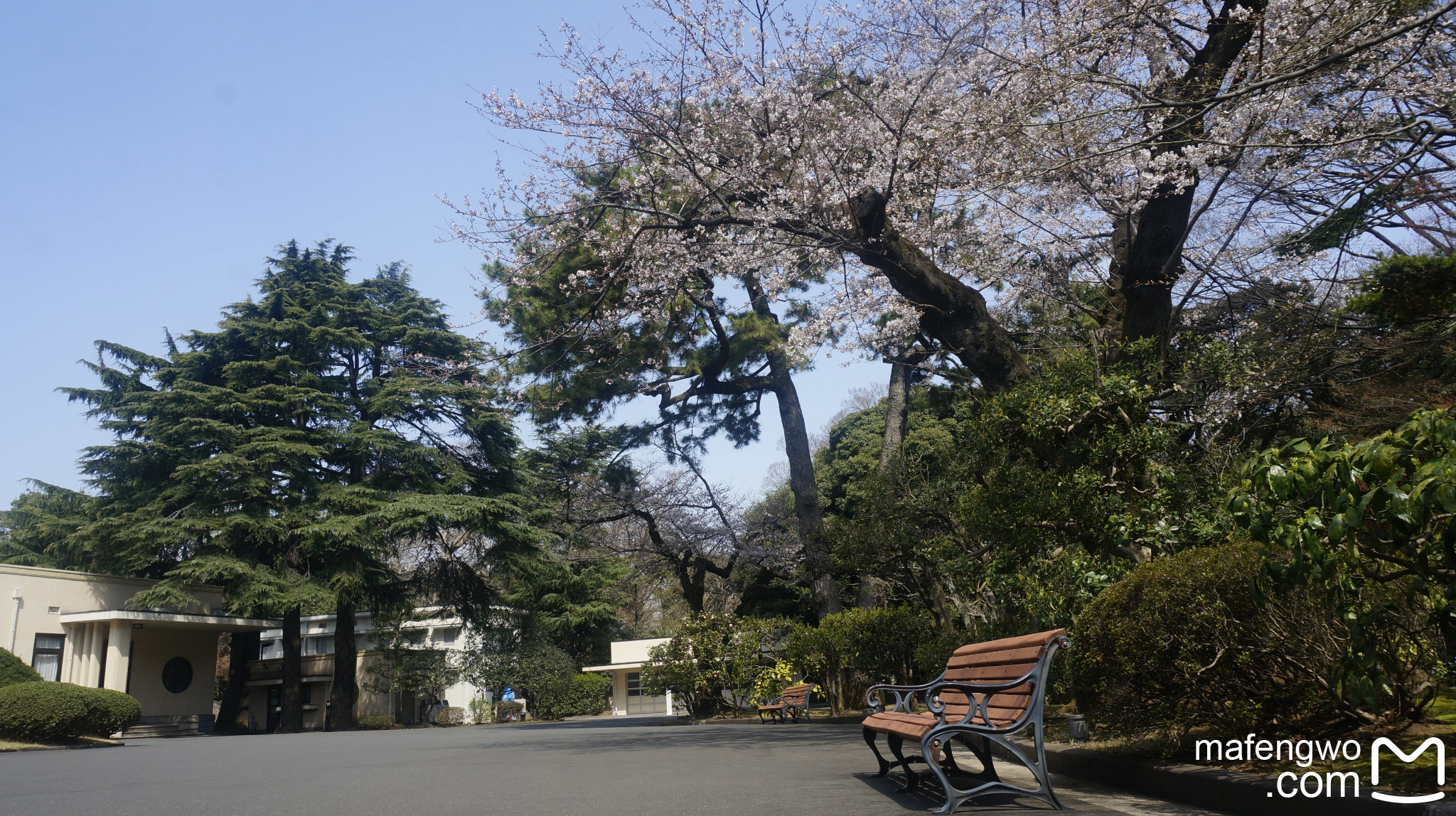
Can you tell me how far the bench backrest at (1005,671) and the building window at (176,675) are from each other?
3001cm

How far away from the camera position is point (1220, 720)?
14.9 feet

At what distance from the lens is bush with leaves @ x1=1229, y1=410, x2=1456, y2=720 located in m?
2.74

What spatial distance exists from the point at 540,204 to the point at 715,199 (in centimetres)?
232

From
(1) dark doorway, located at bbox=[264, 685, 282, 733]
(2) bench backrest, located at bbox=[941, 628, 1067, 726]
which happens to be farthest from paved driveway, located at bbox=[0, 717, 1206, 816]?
(1) dark doorway, located at bbox=[264, 685, 282, 733]

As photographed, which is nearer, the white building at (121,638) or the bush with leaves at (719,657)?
the bush with leaves at (719,657)

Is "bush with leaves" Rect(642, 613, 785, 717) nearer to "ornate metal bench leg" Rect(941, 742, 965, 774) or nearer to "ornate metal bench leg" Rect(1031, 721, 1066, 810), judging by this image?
"ornate metal bench leg" Rect(941, 742, 965, 774)

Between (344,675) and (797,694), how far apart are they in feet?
66.3

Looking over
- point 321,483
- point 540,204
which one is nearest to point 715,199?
point 540,204

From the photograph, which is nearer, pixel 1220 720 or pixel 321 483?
pixel 1220 720

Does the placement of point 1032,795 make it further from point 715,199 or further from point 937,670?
point 715,199

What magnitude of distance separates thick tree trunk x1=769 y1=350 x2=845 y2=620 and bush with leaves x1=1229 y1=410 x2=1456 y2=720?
39.3 feet

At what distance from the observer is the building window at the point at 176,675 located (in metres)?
27.3

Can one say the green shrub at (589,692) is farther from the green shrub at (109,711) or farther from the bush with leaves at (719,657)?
the bush with leaves at (719,657)

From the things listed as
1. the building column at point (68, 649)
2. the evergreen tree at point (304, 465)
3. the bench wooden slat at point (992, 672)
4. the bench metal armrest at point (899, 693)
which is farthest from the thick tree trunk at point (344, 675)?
the bench wooden slat at point (992, 672)
